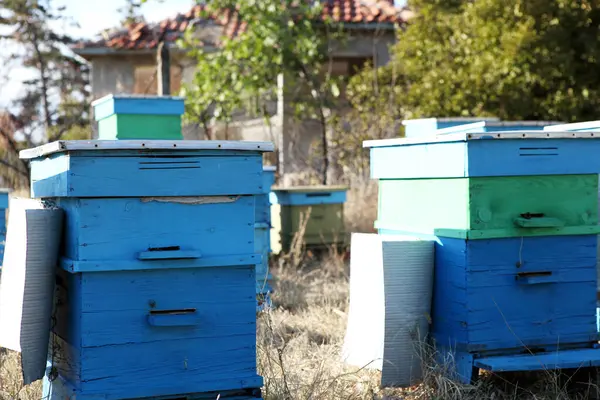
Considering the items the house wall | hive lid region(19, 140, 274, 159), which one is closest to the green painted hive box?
hive lid region(19, 140, 274, 159)

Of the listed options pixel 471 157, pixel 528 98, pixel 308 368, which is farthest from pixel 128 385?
pixel 528 98

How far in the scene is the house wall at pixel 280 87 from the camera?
38.8 ft

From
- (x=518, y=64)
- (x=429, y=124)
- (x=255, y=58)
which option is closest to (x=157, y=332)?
(x=429, y=124)

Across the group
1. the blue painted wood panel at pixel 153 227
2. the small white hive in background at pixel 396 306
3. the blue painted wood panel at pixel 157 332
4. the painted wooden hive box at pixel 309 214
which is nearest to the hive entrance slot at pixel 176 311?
the blue painted wood panel at pixel 157 332

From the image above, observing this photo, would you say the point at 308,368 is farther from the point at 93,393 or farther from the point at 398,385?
the point at 93,393

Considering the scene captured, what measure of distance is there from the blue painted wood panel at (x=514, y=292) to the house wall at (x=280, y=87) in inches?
266

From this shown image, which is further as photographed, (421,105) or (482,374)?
(421,105)

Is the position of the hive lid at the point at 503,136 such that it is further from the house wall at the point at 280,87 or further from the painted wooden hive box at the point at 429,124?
the house wall at the point at 280,87

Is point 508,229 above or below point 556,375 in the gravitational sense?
above

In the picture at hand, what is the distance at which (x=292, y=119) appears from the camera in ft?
42.4

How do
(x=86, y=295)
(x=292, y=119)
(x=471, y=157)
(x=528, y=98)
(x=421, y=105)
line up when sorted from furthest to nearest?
(x=292, y=119) < (x=421, y=105) < (x=528, y=98) < (x=471, y=157) < (x=86, y=295)

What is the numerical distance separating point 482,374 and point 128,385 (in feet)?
5.46

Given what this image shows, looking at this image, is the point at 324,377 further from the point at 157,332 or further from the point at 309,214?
the point at 309,214

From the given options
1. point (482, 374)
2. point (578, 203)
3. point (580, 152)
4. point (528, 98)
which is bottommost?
point (482, 374)
